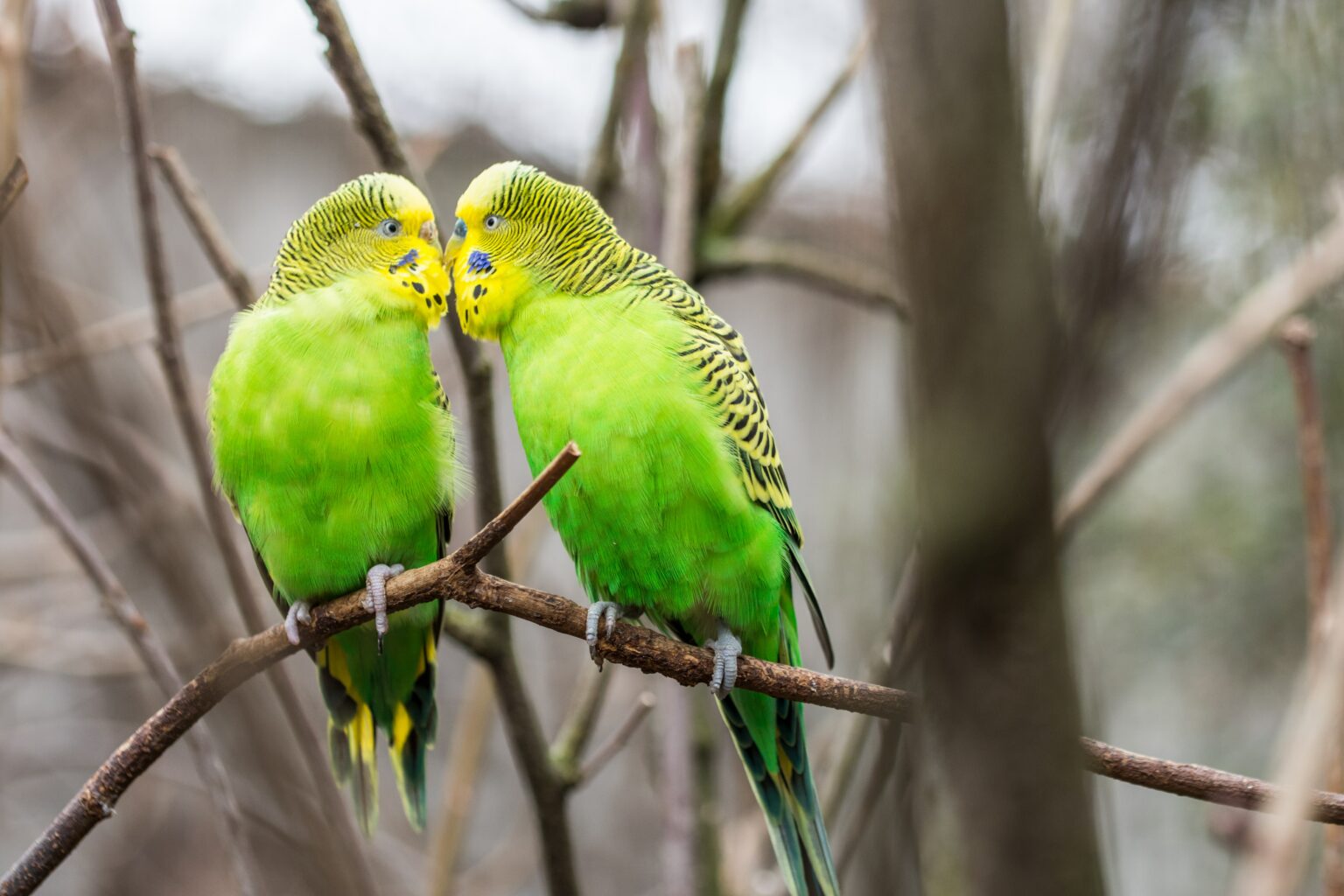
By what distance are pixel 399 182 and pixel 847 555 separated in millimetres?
2322

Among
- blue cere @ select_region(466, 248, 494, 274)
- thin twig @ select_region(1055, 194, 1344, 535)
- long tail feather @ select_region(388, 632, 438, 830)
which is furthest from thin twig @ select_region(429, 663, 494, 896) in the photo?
thin twig @ select_region(1055, 194, 1344, 535)

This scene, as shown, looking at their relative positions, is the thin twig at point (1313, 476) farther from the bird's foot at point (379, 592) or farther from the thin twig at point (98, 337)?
the thin twig at point (98, 337)

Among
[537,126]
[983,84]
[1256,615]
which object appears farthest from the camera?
[1256,615]

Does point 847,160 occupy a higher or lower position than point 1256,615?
higher

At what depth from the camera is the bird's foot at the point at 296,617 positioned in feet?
8.09

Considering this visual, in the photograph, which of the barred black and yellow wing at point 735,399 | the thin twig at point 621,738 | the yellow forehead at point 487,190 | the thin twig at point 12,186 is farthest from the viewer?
the thin twig at point 621,738

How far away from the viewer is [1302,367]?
2.65m

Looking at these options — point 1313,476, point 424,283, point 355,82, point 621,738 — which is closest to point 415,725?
point 621,738

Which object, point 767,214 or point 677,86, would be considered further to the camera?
point 767,214

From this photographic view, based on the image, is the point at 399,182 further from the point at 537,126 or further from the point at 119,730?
the point at 119,730

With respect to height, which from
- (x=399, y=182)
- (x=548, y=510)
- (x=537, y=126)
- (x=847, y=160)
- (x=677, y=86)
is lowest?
(x=548, y=510)

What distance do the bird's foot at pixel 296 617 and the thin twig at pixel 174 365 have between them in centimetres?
12

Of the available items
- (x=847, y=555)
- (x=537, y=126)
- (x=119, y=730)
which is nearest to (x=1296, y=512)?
(x=847, y=555)

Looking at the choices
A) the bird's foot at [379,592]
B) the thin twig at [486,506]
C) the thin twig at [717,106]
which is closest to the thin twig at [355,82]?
the thin twig at [486,506]
